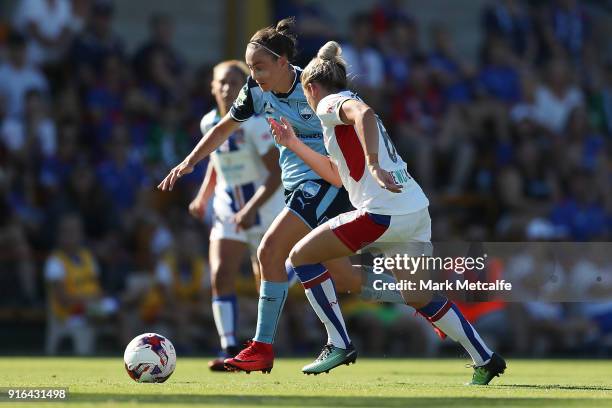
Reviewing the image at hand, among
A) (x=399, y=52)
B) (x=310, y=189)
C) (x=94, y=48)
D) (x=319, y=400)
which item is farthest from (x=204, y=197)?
(x=399, y=52)

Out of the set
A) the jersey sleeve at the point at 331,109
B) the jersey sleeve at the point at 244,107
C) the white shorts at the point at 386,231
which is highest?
the jersey sleeve at the point at 331,109

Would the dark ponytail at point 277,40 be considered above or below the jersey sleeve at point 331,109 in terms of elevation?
above

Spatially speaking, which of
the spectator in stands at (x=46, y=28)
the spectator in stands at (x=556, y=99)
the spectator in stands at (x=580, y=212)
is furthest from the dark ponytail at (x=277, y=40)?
the spectator in stands at (x=556, y=99)

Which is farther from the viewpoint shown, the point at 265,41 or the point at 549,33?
the point at 549,33

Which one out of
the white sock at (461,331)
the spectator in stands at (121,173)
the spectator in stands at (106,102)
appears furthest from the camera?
the spectator in stands at (106,102)

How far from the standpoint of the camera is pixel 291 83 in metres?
8.84

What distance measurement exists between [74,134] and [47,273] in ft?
6.13

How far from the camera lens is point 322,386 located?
8.13 meters

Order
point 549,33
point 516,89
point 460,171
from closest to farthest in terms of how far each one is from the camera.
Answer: point 460,171 → point 516,89 → point 549,33

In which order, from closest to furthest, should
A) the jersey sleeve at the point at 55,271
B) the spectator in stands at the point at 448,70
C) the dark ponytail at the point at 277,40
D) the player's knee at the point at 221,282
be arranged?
the dark ponytail at the point at 277,40
the player's knee at the point at 221,282
the jersey sleeve at the point at 55,271
the spectator in stands at the point at 448,70

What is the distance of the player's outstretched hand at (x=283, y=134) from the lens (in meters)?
8.32

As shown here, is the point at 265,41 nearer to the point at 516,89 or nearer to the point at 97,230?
the point at 97,230

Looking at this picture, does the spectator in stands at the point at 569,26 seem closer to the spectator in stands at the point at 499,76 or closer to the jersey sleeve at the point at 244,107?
the spectator in stands at the point at 499,76

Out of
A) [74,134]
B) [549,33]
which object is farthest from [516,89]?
[74,134]
